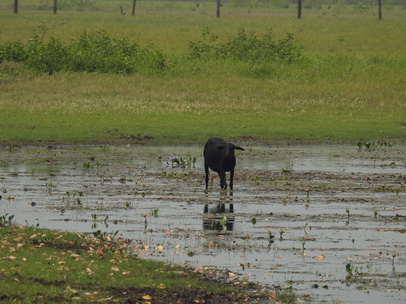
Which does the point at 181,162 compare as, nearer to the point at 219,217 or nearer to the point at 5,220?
the point at 219,217

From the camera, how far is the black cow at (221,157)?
1980cm

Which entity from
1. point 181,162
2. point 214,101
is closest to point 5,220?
point 181,162

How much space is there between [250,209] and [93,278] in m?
6.60

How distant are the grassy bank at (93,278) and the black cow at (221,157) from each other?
6555mm

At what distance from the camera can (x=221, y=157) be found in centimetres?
2011

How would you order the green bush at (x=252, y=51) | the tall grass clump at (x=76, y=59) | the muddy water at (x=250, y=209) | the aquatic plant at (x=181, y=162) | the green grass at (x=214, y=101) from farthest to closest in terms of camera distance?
the green bush at (x=252, y=51)
the tall grass clump at (x=76, y=59)
the green grass at (x=214, y=101)
the aquatic plant at (x=181, y=162)
the muddy water at (x=250, y=209)

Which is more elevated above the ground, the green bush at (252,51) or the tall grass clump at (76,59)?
the green bush at (252,51)

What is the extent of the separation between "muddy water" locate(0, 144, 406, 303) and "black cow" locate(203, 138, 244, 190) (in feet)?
1.57

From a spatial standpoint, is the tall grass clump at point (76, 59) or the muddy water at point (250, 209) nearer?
the muddy water at point (250, 209)

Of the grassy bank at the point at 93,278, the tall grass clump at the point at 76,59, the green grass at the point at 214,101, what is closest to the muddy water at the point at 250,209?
the grassy bank at the point at 93,278

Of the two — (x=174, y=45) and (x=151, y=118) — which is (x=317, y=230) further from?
(x=174, y=45)

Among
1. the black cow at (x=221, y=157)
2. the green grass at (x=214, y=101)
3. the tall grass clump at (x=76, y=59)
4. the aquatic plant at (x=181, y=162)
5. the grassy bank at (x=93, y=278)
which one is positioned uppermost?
the tall grass clump at (x=76, y=59)

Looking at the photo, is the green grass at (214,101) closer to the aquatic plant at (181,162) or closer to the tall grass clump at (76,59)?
the tall grass clump at (76,59)

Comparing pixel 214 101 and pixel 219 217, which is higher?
pixel 214 101
